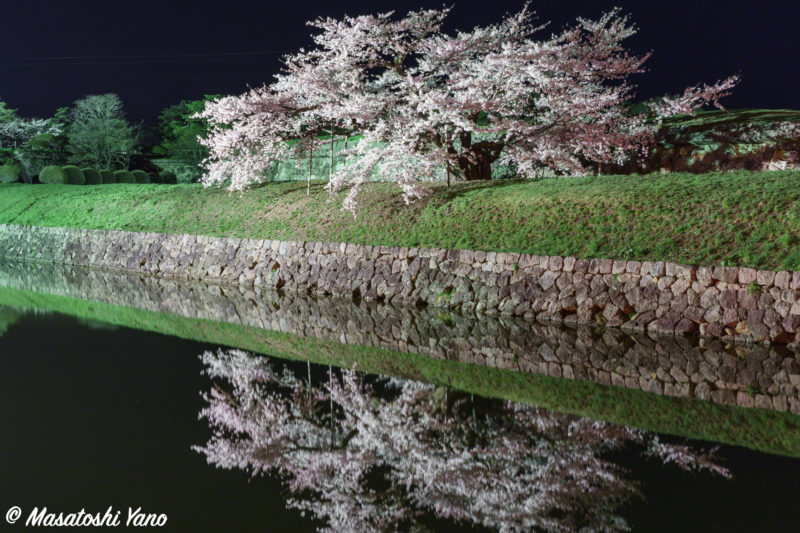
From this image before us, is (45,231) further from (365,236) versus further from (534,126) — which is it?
(534,126)

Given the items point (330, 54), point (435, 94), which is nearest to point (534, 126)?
point (435, 94)

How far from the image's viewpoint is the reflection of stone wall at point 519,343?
7.62 metres

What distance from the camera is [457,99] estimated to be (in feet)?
52.2

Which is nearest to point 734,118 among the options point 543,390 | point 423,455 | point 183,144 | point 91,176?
point 543,390

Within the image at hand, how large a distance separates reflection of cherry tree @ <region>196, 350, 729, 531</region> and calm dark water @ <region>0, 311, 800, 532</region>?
2 centimetres

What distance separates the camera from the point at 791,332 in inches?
374

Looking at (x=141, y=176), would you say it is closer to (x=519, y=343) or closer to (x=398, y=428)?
(x=519, y=343)

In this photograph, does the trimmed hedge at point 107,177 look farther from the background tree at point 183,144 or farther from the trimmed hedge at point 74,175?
the background tree at point 183,144

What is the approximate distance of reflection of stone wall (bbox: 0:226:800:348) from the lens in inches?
391

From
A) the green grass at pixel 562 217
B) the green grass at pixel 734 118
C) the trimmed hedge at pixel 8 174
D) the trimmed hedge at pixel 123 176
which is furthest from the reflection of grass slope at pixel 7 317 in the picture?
the trimmed hedge at pixel 123 176

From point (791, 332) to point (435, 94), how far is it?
8.84m

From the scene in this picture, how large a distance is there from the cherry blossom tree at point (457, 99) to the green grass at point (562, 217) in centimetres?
92

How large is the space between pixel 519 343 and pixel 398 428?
417 centimetres

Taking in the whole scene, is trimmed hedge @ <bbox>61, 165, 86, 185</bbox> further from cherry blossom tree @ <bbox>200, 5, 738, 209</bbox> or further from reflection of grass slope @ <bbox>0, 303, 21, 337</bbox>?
reflection of grass slope @ <bbox>0, 303, 21, 337</bbox>
